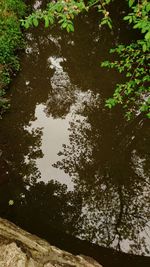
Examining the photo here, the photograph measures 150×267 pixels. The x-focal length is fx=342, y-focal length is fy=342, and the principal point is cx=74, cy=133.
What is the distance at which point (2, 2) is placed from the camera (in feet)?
65.3

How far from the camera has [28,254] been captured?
6750mm

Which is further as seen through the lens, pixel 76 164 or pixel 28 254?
pixel 76 164

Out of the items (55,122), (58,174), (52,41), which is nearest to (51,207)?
(58,174)

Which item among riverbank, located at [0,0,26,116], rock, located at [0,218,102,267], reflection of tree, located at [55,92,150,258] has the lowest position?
rock, located at [0,218,102,267]

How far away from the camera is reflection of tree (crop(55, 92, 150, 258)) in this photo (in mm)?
10908

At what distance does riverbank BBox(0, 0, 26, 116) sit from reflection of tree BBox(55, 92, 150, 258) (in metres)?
3.41

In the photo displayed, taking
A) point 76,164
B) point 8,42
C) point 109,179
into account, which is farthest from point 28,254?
point 8,42

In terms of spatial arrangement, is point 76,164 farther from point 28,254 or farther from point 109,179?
point 28,254

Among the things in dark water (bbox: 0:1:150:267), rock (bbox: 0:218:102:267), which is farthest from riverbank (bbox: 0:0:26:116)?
rock (bbox: 0:218:102:267)

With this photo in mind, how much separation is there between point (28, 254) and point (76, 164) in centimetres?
636

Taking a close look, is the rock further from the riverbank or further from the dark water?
the riverbank

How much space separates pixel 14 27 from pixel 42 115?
6107 millimetres

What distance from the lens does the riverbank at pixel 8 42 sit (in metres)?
14.9

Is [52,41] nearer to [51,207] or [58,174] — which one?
[58,174]
